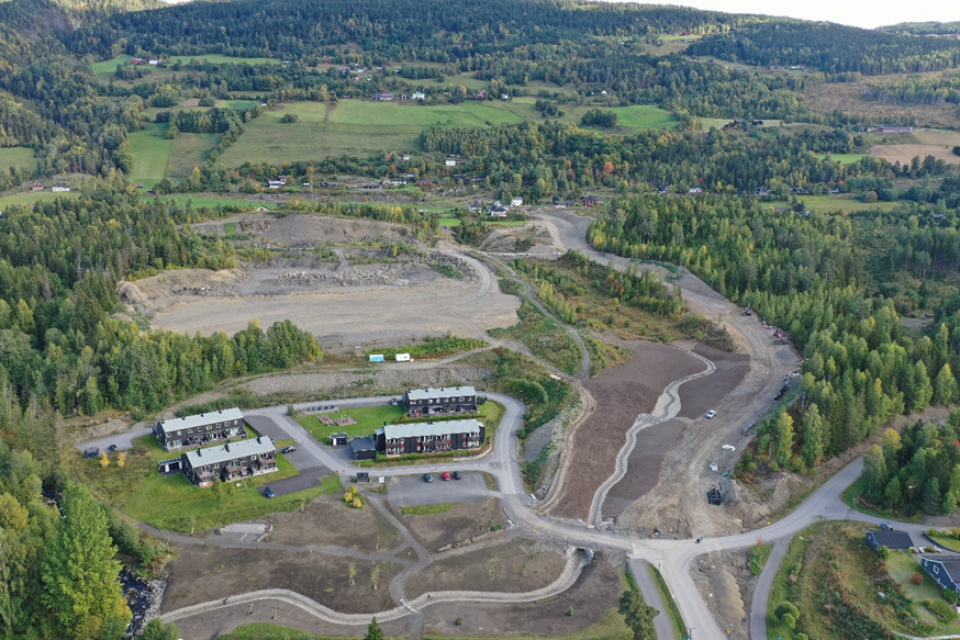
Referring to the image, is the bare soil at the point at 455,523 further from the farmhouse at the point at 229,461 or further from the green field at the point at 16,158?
the green field at the point at 16,158

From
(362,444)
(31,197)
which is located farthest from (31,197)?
(362,444)

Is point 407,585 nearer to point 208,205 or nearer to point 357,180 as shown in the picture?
point 208,205

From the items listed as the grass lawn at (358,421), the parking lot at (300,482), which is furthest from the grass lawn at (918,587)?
the grass lawn at (358,421)

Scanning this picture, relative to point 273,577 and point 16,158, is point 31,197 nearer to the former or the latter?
point 16,158

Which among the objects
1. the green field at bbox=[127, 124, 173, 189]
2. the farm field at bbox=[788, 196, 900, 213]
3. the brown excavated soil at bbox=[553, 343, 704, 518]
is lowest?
the farm field at bbox=[788, 196, 900, 213]

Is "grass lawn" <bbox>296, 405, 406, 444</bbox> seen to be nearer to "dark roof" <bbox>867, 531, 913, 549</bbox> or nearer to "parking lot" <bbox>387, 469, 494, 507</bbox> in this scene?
"parking lot" <bbox>387, 469, 494, 507</bbox>

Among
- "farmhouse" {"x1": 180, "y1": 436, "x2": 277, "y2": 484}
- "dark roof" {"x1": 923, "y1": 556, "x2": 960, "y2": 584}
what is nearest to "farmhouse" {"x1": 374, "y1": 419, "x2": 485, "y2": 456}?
"farmhouse" {"x1": 180, "y1": 436, "x2": 277, "y2": 484}
